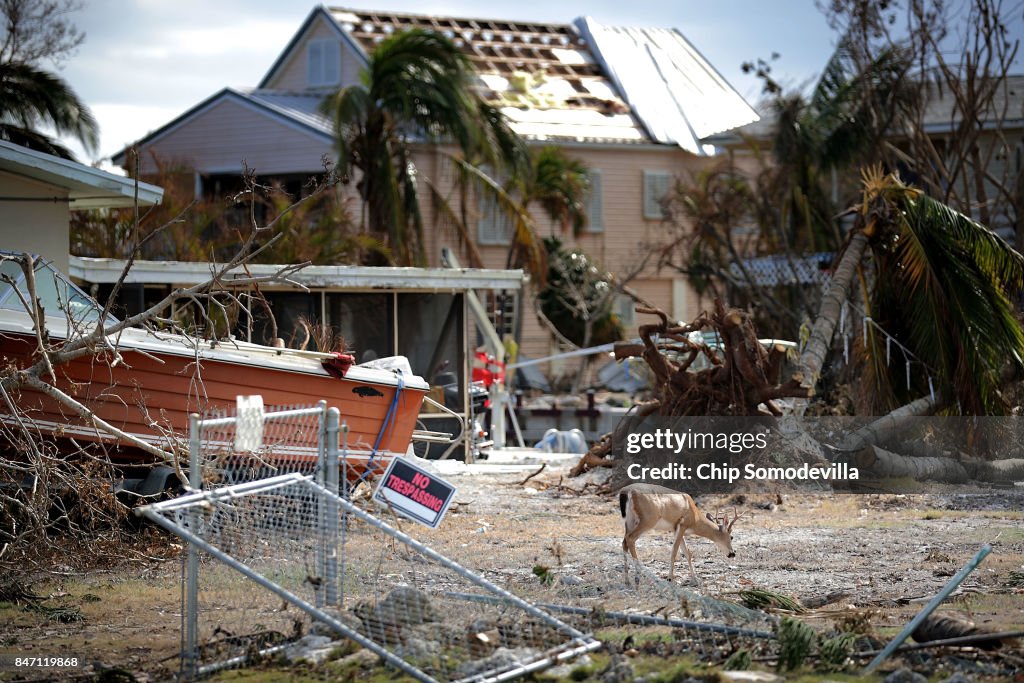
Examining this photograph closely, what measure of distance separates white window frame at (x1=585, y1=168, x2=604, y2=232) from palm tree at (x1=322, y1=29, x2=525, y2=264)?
30.8 feet

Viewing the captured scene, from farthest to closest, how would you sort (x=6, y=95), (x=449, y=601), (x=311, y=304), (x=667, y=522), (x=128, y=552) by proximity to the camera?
(x=6, y=95)
(x=311, y=304)
(x=128, y=552)
(x=667, y=522)
(x=449, y=601)

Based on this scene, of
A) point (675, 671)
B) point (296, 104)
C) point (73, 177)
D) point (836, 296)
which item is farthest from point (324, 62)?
point (675, 671)

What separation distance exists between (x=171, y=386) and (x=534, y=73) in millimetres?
27788

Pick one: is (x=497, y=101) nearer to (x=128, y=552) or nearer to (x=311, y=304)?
(x=311, y=304)

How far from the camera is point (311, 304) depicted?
17.8 metres

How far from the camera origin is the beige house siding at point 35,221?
13.1 meters

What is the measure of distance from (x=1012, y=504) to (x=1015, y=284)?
3697 mm

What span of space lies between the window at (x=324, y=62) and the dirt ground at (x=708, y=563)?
25.1 m

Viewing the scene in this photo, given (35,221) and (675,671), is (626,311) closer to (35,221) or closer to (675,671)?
(35,221)

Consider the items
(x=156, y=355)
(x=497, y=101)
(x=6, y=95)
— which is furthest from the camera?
(x=497, y=101)

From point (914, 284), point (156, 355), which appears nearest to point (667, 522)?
point (156, 355)

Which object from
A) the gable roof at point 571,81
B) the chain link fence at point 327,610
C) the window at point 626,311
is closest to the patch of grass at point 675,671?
the chain link fence at point 327,610

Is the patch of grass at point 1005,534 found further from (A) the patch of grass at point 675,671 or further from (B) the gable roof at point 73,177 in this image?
(B) the gable roof at point 73,177

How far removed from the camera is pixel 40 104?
96.0 ft
